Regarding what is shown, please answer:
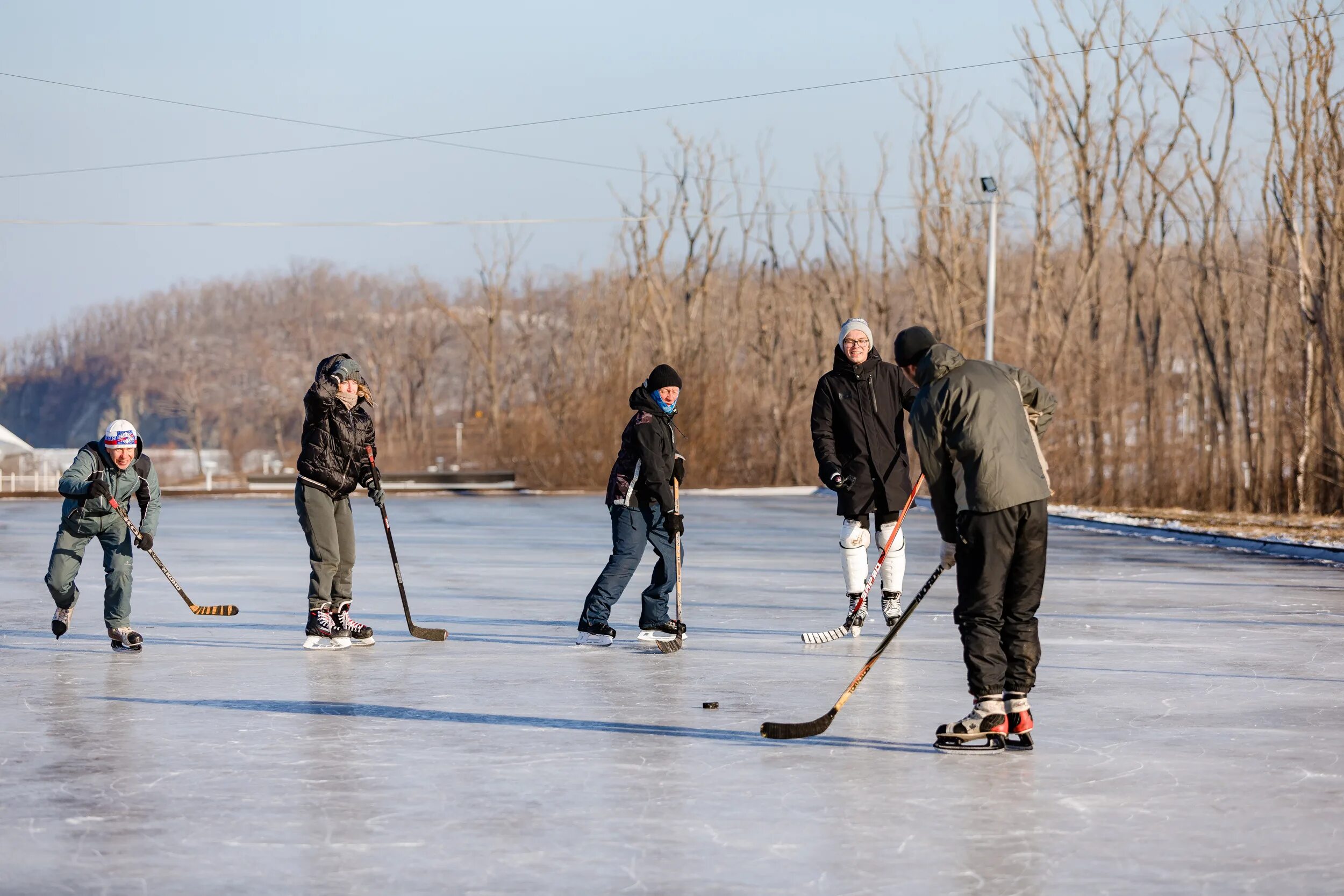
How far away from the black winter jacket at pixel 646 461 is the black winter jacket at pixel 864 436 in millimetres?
1043

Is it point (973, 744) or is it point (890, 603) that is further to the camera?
point (890, 603)

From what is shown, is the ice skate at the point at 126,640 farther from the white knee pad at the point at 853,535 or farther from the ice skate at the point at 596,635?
the white knee pad at the point at 853,535

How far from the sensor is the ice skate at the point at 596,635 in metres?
10.0

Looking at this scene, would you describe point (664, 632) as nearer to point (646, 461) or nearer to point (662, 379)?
point (646, 461)

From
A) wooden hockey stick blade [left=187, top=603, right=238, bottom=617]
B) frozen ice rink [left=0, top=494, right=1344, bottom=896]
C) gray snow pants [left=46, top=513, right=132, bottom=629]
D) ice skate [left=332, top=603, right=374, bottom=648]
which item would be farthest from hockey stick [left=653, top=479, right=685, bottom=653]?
gray snow pants [left=46, top=513, right=132, bottom=629]

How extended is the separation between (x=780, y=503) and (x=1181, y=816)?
26.0 meters

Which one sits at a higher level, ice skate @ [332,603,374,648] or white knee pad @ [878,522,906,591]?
white knee pad @ [878,522,906,591]

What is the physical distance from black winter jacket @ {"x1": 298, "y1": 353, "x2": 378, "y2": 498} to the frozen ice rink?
107 cm

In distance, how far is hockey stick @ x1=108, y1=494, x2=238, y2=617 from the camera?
9.86 meters

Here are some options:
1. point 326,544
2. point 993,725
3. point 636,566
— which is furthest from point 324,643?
point 993,725

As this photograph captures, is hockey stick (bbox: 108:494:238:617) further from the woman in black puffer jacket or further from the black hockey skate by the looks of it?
the woman in black puffer jacket

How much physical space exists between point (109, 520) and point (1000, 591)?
19.1ft

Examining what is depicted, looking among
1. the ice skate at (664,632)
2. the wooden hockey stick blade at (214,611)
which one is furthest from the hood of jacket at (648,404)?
the wooden hockey stick blade at (214,611)

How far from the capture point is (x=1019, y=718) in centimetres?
668
